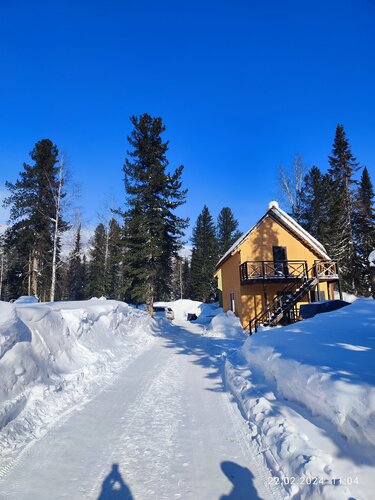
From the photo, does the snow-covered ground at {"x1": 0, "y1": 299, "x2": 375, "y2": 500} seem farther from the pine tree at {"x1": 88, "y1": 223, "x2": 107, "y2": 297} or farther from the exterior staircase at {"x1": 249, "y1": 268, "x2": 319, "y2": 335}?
the pine tree at {"x1": 88, "y1": 223, "x2": 107, "y2": 297}

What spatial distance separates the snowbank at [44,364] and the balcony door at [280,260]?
1289 centimetres

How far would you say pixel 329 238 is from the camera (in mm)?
30469

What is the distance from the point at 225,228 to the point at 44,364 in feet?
161

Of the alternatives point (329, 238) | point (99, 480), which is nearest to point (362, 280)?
point (329, 238)

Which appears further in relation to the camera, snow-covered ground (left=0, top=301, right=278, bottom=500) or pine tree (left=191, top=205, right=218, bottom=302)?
pine tree (left=191, top=205, right=218, bottom=302)

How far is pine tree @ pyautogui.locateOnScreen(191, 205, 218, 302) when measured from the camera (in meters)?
48.3

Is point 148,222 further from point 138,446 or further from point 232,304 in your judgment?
point 138,446

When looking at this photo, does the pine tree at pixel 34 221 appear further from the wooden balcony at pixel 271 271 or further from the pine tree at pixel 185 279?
the pine tree at pixel 185 279

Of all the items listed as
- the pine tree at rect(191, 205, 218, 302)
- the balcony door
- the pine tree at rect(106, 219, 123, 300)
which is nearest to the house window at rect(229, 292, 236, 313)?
the balcony door

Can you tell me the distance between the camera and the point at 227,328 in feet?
61.0

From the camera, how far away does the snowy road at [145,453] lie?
10.6 ft

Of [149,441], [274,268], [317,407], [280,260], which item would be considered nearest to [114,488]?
[149,441]

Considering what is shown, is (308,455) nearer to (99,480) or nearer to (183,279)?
(99,480)

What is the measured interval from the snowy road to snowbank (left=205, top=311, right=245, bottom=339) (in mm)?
11282
